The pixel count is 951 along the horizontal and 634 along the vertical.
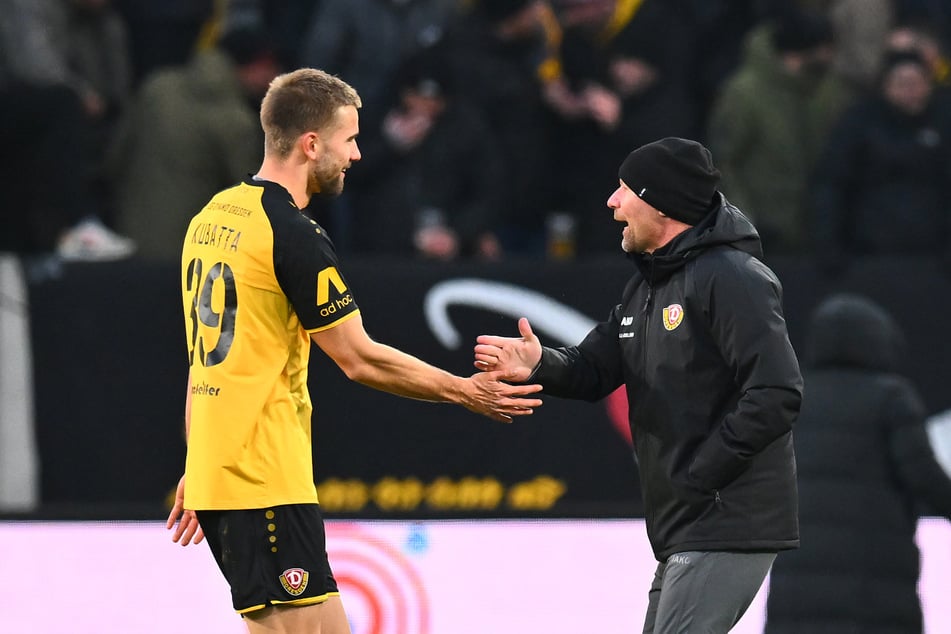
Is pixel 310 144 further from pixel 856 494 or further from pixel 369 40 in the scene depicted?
pixel 369 40

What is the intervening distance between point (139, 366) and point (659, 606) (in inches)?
222

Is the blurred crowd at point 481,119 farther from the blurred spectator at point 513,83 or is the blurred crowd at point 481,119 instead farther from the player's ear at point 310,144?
the player's ear at point 310,144

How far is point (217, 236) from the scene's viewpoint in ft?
18.0

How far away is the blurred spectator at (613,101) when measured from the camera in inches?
417

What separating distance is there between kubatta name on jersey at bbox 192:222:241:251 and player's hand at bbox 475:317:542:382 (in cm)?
99

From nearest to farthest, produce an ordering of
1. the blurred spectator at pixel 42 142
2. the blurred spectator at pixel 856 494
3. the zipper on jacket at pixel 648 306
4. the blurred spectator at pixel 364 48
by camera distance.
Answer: the zipper on jacket at pixel 648 306 < the blurred spectator at pixel 856 494 < the blurred spectator at pixel 42 142 < the blurred spectator at pixel 364 48

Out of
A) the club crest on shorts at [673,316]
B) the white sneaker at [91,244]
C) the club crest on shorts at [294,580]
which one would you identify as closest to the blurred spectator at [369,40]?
the white sneaker at [91,244]

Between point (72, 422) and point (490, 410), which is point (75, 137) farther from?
point (490, 410)

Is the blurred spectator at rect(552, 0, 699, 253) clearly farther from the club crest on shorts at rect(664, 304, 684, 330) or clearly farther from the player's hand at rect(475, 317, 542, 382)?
the club crest on shorts at rect(664, 304, 684, 330)

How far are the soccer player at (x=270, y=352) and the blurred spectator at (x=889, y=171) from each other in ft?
17.6

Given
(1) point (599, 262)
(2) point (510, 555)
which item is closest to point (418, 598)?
(2) point (510, 555)

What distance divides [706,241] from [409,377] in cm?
107

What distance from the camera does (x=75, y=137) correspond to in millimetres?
10109

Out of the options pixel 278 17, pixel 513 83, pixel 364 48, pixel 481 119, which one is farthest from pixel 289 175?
pixel 278 17
